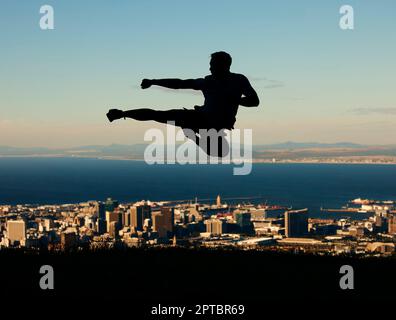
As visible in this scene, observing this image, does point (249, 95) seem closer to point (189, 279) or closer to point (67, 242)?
point (189, 279)

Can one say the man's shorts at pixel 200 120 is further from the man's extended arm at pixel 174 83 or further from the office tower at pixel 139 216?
the office tower at pixel 139 216

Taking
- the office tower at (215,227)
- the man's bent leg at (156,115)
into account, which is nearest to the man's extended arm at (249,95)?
the man's bent leg at (156,115)

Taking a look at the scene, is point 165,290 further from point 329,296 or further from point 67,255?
point 67,255

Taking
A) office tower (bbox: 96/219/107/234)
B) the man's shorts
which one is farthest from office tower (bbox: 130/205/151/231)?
the man's shorts

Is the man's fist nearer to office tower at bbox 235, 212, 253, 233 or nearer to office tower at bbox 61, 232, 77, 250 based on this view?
office tower at bbox 61, 232, 77, 250

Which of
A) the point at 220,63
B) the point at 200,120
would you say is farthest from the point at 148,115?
the point at 220,63
